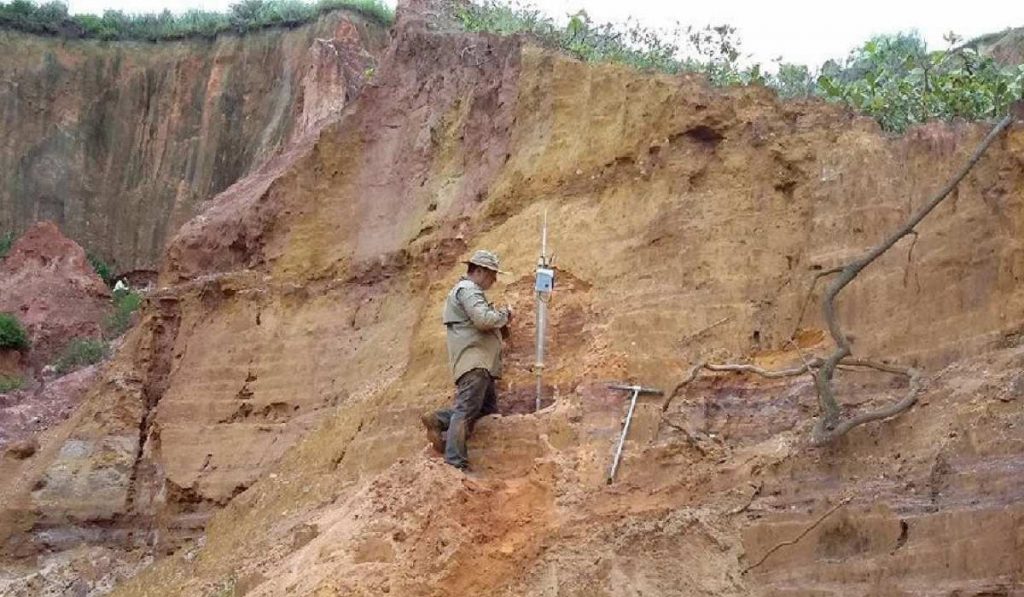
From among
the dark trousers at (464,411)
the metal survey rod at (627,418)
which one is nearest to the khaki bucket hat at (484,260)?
the dark trousers at (464,411)

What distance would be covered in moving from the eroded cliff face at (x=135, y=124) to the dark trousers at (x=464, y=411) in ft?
55.5

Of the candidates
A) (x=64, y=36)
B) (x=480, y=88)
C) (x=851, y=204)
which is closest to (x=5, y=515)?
(x=480, y=88)

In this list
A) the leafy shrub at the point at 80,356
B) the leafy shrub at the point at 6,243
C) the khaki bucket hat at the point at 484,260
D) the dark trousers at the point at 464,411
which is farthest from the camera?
the leafy shrub at the point at 6,243

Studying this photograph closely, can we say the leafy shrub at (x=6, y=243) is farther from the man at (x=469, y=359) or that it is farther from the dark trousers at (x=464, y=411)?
the dark trousers at (x=464, y=411)

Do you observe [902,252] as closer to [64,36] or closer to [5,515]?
[5,515]

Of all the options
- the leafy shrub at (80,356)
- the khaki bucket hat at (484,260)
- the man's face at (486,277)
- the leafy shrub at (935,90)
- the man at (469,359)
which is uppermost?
the leafy shrub at (935,90)

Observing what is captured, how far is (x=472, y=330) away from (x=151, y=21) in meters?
21.8

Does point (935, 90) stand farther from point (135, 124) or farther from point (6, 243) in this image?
point (135, 124)

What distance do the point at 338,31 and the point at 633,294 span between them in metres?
16.4

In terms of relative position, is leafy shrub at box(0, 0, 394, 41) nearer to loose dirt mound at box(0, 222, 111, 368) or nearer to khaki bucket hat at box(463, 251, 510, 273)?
loose dirt mound at box(0, 222, 111, 368)

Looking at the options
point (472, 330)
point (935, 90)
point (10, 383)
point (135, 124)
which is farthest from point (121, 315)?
point (935, 90)

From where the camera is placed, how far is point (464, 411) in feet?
35.9

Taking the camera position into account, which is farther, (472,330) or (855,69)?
(855,69)

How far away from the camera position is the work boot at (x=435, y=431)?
11141 mm
